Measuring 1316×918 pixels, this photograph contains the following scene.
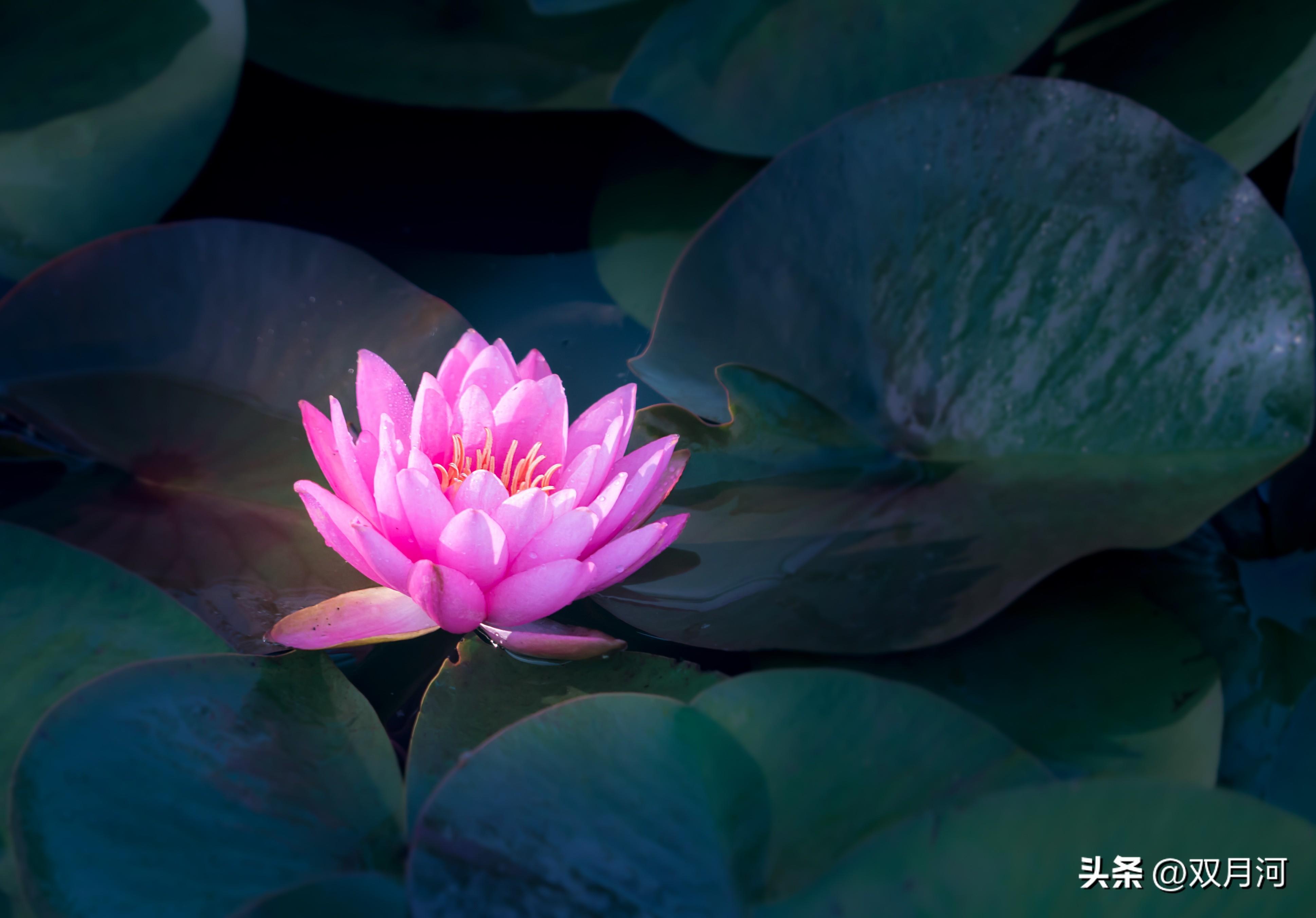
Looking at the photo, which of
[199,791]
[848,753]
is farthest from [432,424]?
[848,753]

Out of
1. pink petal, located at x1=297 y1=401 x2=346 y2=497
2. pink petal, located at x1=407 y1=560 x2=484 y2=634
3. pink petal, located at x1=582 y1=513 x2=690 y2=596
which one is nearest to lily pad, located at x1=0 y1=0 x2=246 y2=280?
pink petal, located at x1=297 y1=401 x2=346 y2=497

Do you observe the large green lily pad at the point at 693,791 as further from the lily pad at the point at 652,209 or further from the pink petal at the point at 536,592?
the lily pad at the point at 652,209

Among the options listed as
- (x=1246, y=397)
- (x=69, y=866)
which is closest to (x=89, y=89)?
(x=69, y=866)

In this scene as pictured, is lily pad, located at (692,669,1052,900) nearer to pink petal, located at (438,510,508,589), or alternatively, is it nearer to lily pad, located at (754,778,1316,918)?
lily pad, located at (754,778,1316,918)

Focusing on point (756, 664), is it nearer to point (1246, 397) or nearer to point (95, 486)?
point (1246, 397)

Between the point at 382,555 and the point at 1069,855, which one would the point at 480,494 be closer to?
the point at 382,555

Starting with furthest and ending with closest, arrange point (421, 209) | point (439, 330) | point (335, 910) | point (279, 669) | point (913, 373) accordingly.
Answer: point (421, 209) → point (439, 330) → point (913, 373) → point (279, 669) → point (335, 910)
